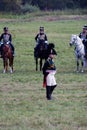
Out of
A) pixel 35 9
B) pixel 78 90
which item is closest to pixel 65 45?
pixel 78 90

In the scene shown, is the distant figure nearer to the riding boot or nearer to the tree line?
the riding boot

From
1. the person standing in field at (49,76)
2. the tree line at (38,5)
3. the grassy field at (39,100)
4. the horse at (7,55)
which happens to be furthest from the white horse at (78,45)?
the tree line at (38,5)

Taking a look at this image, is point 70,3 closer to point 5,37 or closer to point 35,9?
point 35,9

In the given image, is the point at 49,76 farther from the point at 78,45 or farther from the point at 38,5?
the point at 38,5

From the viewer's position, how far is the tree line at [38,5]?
8306 cm

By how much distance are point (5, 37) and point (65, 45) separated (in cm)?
1399

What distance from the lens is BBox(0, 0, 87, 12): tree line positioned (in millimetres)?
83062

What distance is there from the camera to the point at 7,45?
2412 centimetres

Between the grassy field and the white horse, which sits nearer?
the grassy field

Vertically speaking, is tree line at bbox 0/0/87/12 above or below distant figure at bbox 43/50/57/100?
below

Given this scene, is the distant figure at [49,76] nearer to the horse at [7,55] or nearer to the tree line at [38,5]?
the horse at [7,55]

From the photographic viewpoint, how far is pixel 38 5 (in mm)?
92250

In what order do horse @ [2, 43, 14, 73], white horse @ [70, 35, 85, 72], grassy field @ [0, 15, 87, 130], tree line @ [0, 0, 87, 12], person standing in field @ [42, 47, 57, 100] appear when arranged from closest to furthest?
grassy field @ [0, 15, 87, 130]
person standing in field @ [42, 47, 57, 100]
white horse @ [70, 35, 85, 72]
horse @ [2, 43, 14, 73]
tree line @ [0, 0, 87, 12]

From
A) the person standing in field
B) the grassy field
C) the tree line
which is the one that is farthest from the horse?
the tree line
